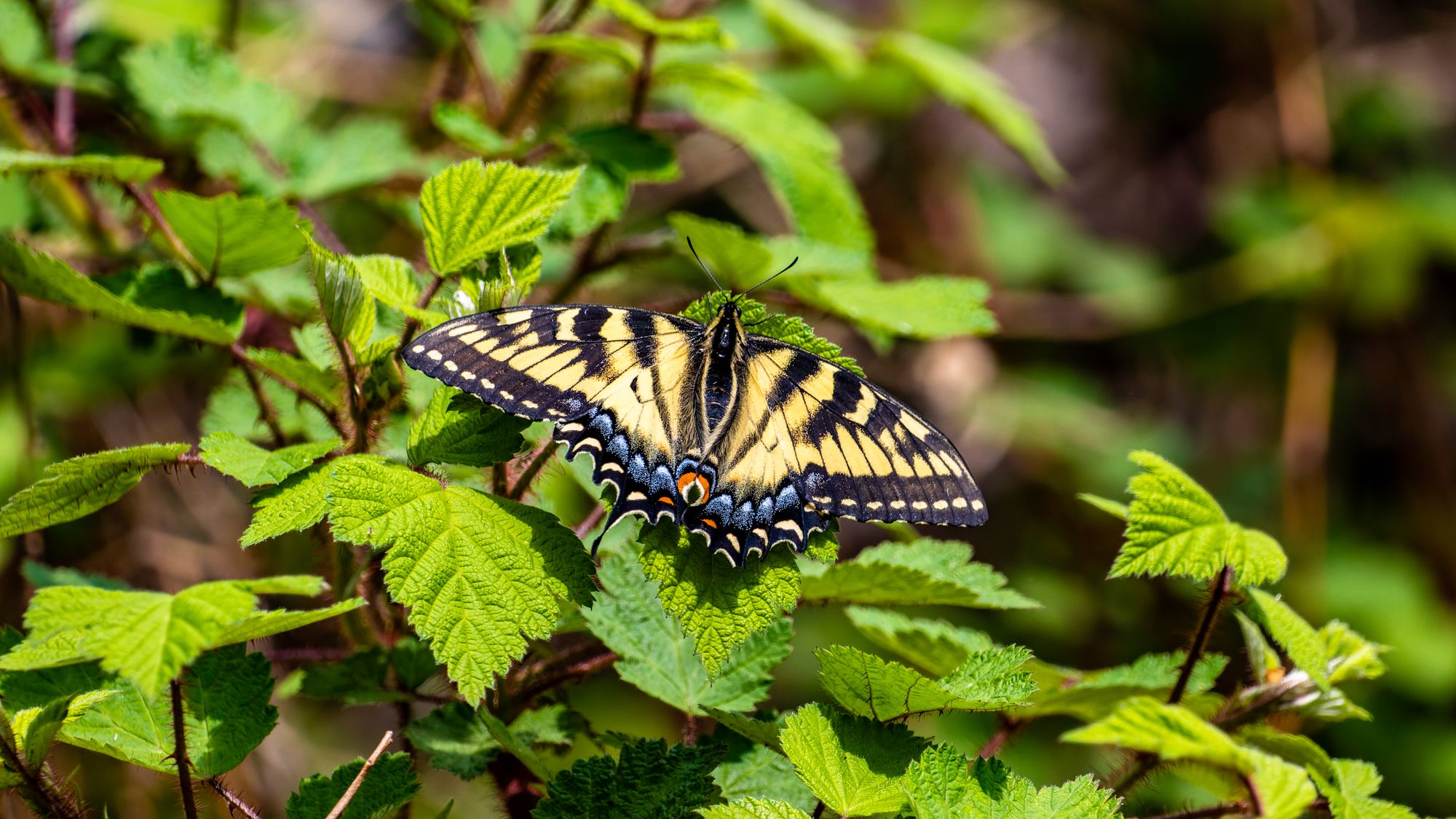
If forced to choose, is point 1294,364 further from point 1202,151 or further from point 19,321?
point 19,321

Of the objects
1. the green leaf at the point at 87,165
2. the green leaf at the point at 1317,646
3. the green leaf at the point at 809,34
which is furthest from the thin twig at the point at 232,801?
the green leaf at the point at 809,34

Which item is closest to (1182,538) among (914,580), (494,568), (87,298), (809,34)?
(914,580)

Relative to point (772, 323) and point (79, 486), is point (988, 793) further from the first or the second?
point (79, 486)

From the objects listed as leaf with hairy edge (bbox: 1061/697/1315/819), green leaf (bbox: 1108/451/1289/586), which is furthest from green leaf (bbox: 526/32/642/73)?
leaf with hairy edge (bbox: 1061/697/1315/819)

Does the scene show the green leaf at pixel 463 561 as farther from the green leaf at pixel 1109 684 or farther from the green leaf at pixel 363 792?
the green leaf at pixel 1109 684

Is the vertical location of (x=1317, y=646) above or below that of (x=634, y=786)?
above

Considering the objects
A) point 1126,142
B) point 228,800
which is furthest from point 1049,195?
point 228,800
